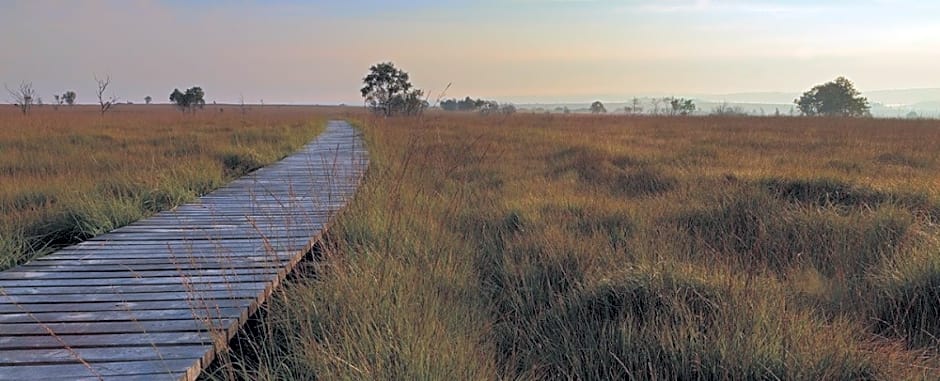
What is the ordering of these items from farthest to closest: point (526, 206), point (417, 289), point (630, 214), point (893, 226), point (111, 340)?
point (526, 206) < point (630, 214) < point (893, 226) < point (417, 289) < point (111, 340)

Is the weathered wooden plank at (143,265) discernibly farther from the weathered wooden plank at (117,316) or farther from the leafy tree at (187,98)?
the leafy tree at (187,98)

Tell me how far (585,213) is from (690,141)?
9.17 meters

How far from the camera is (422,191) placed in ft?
16.7

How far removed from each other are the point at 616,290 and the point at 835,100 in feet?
235

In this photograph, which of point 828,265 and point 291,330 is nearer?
point 291,330

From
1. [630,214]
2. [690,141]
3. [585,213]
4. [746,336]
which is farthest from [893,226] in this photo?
[690,141]

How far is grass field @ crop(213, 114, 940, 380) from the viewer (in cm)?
201

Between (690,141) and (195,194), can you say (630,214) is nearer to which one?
(195,194)

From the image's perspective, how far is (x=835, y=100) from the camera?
6075 centimetres

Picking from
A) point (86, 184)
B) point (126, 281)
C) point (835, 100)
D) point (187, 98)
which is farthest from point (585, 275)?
point (835, 100)

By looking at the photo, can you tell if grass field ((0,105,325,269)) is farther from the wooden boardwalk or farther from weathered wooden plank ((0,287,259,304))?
weathered wooden plank ((0,287,259,304))

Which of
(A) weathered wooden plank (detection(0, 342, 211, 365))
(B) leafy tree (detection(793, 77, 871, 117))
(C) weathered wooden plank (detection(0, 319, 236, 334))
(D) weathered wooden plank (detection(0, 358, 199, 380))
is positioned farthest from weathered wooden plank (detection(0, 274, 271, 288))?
(B) leafy tree (detection(793, 77, 871, 117))

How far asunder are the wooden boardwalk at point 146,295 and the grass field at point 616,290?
0.19m

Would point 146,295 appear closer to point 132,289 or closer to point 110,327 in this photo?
point 132,289
